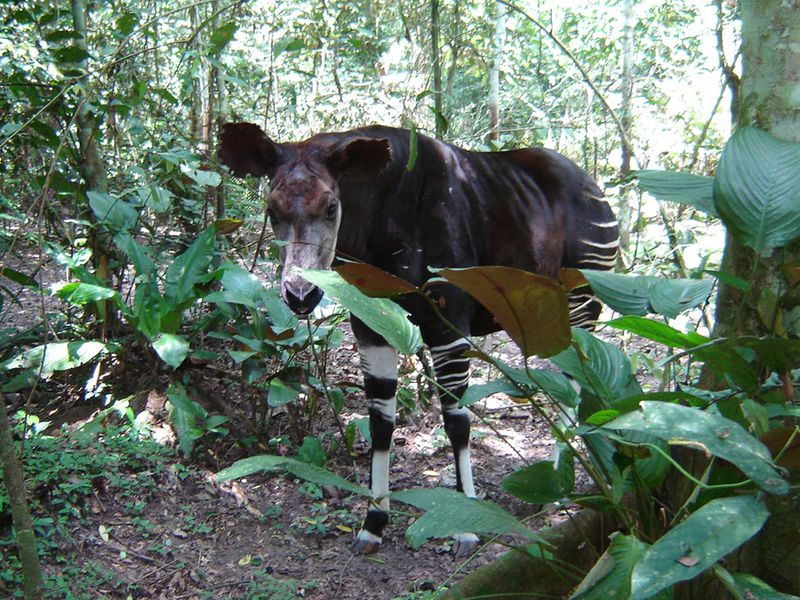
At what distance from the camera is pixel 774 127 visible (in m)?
1.70

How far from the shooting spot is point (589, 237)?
157 inches

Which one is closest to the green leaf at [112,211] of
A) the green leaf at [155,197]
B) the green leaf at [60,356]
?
the green leaf at [155,197]

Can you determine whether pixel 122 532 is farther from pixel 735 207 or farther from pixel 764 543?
pixel 735 207

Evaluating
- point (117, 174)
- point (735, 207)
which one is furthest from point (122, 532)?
point (735, 207)

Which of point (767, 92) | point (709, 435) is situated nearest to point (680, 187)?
point (767, 92)

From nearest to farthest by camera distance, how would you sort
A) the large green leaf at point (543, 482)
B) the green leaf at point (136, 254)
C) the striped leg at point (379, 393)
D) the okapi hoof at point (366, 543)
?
the large green leaf at point (543, 482), the okapi hoof at point (366, 543), the striped leg at point (379, 393), the green leaf at point (136, 254)

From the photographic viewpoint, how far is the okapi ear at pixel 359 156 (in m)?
2.91

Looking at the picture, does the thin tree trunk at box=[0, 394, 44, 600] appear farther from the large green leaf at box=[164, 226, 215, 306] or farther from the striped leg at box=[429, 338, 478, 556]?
the striped leg at box=[429, 338, 478, 556]

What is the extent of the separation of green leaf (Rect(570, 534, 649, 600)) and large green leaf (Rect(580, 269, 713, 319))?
19.7 inches

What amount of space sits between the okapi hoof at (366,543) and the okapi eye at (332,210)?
143 cm

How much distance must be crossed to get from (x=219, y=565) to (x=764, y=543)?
2.22 m

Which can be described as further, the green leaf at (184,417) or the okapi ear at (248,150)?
the green leaf at (184,417)

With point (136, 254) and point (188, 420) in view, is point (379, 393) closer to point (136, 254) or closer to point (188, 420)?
point (188, 420)

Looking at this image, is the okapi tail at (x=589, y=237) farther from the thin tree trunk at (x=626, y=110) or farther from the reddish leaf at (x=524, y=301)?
the thin tree trunk at (x=626, y=110)
